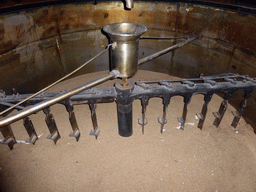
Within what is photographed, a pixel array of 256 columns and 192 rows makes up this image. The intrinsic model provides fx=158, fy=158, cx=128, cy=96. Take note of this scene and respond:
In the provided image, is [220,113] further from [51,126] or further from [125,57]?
[51,126]

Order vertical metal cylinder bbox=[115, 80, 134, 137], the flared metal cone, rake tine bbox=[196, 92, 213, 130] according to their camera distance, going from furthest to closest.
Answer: rake tine bbox=[196, 92, 213, 130], vertical metal cylinder bbox=[115, 80, 134, 137], the flared metal cone

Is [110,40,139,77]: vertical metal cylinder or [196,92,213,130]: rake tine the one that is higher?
[110,40,139,77]: vertical metal cylinder

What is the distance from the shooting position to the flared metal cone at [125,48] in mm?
1434

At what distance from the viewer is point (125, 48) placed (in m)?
1.49

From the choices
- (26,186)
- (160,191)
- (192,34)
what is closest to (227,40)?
(192,34)

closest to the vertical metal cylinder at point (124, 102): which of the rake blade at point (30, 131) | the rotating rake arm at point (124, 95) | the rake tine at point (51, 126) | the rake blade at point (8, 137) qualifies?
the rotating rake arm at point (124, 95)

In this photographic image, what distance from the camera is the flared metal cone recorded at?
1.43m

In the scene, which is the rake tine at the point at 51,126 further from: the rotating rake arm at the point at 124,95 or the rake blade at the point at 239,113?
the rake blade at the point at 239,113

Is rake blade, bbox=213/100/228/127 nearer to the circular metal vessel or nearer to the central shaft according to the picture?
the circular metal vessel

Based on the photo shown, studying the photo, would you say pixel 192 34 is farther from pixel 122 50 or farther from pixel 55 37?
pixel 55 37

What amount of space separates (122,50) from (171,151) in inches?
56.1

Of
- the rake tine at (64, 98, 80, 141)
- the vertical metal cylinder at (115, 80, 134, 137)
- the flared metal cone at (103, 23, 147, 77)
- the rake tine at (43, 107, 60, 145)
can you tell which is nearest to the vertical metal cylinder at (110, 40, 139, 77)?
the flared metal cone at (103, 23, 147, 77)

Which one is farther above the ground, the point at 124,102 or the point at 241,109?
the point at 124,102

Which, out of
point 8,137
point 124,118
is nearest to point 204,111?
point 124,118
